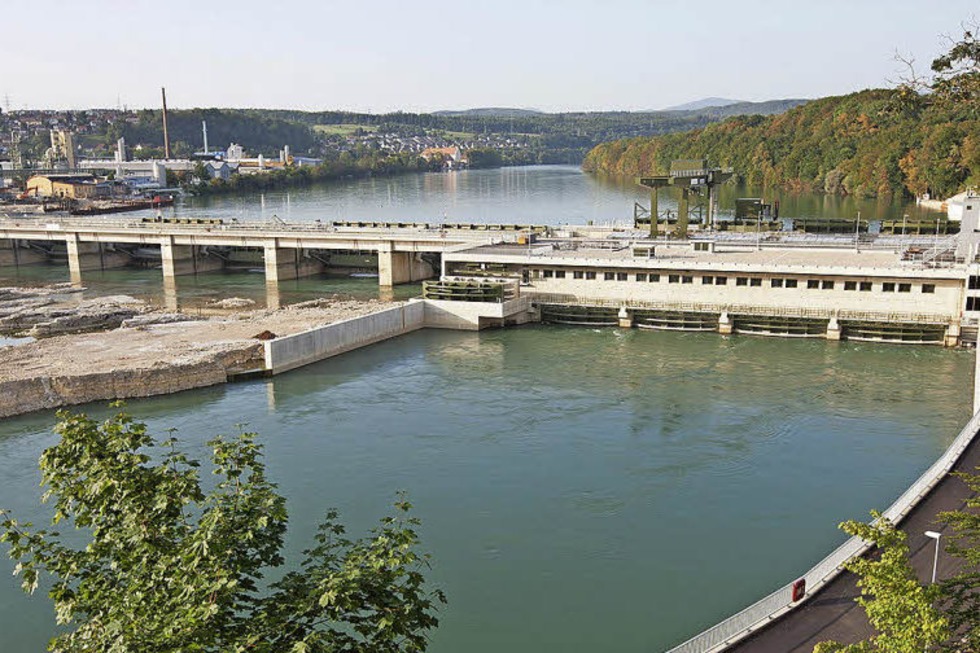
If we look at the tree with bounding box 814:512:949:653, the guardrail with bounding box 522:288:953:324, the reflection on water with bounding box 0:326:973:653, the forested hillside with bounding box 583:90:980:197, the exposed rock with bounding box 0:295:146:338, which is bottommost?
the reflection on water with bounding box 0:326:973:653

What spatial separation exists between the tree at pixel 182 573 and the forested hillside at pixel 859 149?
111 m

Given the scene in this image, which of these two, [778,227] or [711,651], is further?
[778,227]

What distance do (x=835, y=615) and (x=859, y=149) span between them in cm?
15581

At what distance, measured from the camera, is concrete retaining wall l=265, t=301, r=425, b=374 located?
47562mm

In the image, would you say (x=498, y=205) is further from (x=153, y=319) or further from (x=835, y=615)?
(x=835, y=615)

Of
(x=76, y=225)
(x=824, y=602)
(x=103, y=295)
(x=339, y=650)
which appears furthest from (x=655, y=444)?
(x=76, y=225)

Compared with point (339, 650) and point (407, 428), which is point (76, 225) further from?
point (339, 650)

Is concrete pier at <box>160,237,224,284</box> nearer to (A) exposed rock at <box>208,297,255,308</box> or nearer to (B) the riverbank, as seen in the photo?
(A) exposed rock at <box>208,297,255,308</box>

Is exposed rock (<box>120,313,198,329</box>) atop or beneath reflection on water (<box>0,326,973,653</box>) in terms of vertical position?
atop

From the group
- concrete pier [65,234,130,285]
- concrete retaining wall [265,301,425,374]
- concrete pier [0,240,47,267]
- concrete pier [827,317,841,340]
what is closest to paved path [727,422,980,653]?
concrete pier [827,317,841,340]

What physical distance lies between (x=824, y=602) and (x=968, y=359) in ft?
118

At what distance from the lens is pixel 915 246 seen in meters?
62.3

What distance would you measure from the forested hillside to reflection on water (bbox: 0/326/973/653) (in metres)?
74.5

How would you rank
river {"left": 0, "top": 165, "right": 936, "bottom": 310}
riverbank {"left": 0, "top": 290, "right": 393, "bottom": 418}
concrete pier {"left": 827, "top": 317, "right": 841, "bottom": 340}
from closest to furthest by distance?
riverbank {"left": 0, "top": 290, "right": 393, "bottom": 418} < concrete pier {"left": 827, "top": 317, "right": 841, "bottom": 340} < river {"left": 0, "top": 165, "right": 936, "bottom": 310}
